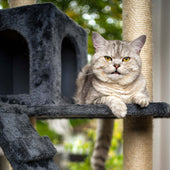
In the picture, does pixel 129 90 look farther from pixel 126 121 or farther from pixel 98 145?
pixel 98 145

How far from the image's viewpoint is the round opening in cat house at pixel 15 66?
1534 mm

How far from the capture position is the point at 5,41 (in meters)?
1.51

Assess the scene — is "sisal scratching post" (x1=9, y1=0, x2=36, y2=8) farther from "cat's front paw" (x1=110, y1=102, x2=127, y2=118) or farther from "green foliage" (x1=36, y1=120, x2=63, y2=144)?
"green foliage" (x1=36, y1=120, x2=63, y2=144)

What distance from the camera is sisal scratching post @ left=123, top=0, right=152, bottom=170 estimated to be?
1.31 metres

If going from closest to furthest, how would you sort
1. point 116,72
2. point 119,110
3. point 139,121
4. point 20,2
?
point 119,110 → point 116,72 → point 139,121 → point 20,2

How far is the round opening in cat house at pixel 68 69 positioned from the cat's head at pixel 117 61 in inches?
14.8

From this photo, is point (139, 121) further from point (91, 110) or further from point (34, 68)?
point (34, 68)

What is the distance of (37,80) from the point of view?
3.67 feet

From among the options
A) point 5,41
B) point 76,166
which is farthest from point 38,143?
point 76,166

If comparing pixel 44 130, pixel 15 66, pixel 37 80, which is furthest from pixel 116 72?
pixel 44 130

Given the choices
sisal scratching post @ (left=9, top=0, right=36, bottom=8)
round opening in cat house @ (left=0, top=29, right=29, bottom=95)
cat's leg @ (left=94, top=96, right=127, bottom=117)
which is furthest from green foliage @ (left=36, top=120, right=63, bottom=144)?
cat's leg @ (left=94, top=96, right=127, bottom=117)

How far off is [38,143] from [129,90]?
19.1 inches

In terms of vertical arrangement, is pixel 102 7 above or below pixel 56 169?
above

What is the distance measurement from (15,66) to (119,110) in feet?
2.94
